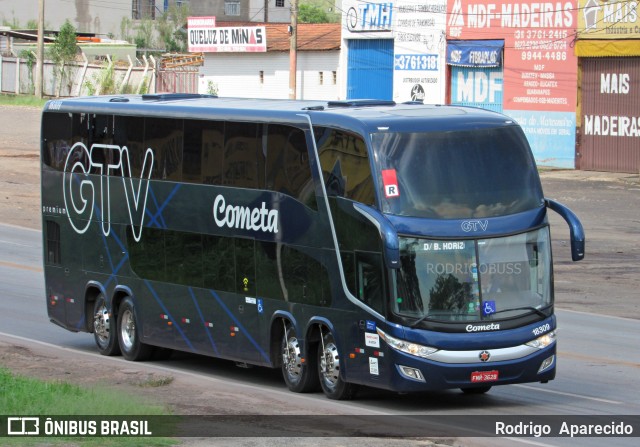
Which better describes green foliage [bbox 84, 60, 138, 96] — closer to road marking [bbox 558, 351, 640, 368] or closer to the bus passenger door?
road marking [bbox 558, 351, 640, 368]

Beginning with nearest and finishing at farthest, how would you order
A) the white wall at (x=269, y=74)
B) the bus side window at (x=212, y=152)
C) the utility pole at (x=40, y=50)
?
the bus side window at (x=212, y=152) → the white wall at (x=269, y=74) → the utility pole at (x=40, y=50)

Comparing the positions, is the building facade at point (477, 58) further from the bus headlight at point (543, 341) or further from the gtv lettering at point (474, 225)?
the gtv lettering at point (474, 225)

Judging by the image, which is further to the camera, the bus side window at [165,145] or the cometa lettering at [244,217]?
the bus side window at [165,145]

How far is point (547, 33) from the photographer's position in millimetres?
48750

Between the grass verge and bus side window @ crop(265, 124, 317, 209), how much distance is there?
3.38m

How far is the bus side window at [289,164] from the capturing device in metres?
15.4

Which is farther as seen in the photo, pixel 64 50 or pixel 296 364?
pixel 64 50

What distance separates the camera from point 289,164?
15.8 metres

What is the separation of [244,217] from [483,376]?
4217 millimetres

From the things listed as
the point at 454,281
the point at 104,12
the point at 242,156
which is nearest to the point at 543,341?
the point at 454,281

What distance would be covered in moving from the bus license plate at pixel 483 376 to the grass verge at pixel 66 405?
345 centimetres

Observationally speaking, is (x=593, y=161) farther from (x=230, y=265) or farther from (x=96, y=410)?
(x=96, y=410)

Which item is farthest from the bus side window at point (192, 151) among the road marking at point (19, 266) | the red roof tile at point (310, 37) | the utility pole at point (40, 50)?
the utility pole at point (40, 50)

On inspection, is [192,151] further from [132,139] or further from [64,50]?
[64,50]
